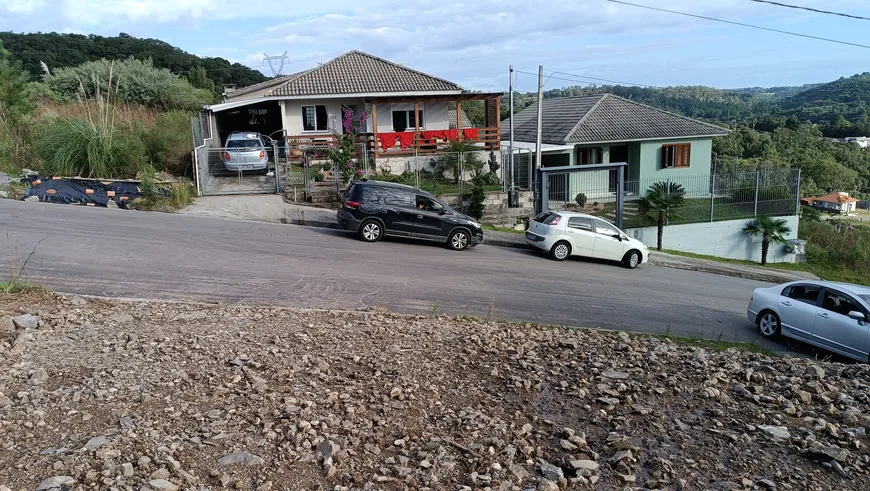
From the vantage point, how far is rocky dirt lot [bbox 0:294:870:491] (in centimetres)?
514

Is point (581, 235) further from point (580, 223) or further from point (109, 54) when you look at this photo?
point (109, 54)

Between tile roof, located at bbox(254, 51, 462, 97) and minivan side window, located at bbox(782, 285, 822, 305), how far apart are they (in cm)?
2247

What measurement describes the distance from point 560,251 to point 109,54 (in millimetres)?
64829

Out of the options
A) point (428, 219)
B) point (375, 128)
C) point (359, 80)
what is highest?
point (359, 80)

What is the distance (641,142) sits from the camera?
3747cm

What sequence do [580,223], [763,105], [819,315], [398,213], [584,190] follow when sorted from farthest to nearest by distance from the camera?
[763,105], [584,190], [580,223], [398,213], [819,315]

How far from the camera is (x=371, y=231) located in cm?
1959

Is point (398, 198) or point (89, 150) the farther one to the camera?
point (89, 150)

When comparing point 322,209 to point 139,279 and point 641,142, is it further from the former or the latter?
point 641,142

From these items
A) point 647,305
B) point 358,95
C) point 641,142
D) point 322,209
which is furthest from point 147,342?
point 641,142

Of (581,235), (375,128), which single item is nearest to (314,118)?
(375,128)

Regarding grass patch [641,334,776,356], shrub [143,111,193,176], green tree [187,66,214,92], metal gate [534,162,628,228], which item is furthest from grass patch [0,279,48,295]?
green tree [187,66,214,92]

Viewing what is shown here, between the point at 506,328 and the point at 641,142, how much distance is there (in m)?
30.0

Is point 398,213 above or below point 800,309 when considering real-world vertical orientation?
above
